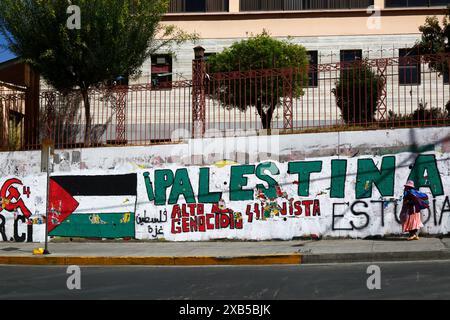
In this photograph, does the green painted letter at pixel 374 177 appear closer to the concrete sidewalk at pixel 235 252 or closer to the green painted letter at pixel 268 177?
the concrete sidewalk at pixel 235 252

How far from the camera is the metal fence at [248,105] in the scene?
1562 centimetres

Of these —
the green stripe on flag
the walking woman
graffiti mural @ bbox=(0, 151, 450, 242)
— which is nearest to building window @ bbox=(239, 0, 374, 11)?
graffiti mural @ bbox=(0, 151, 450, 242)

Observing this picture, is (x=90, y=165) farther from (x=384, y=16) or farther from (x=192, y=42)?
(x=384, y=16)

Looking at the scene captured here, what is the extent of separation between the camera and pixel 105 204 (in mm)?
17469

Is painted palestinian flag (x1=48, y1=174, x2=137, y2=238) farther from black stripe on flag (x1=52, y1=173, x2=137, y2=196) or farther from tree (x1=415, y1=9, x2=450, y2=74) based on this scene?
tree (x1=415, y1=9, x2=450, y2=74)

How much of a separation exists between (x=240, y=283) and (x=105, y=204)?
7968 millimetres

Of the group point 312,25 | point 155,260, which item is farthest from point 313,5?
point 155,260

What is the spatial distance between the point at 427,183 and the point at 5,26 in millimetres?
12852

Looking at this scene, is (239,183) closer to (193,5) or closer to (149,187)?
(149,187)

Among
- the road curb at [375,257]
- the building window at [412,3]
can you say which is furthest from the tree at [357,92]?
the building window at [412,3]

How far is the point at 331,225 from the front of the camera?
15.6 meters

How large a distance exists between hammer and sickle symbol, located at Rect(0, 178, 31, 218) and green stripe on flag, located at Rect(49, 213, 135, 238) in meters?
1.16

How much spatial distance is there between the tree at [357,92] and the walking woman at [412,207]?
2.13m

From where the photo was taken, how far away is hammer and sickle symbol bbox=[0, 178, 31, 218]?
1830 centimetres
